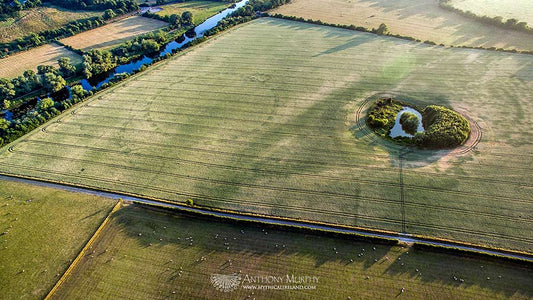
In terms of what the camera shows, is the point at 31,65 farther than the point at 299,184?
Yes

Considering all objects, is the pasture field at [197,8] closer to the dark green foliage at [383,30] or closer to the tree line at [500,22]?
the dark green foliage at [383,30]

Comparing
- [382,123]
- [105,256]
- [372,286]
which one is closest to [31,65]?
[105,256]

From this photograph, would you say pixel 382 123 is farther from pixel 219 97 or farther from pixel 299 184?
pixel 219 97

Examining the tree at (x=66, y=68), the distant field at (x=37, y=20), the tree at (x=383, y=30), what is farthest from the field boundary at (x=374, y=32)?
the distant field at (x=37, y=20)

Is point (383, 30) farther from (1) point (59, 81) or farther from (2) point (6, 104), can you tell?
(2) point (6, 104)

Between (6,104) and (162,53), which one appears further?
(162,53)

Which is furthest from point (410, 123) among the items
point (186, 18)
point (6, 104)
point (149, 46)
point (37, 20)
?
point (37, 20)
